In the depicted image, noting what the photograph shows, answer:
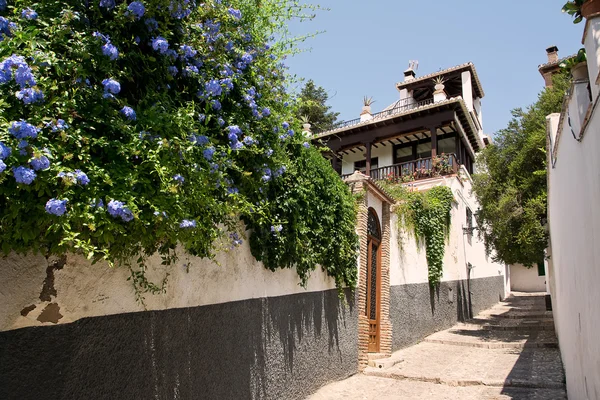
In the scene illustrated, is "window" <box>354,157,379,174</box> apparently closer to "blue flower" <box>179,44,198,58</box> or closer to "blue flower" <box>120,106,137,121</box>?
"blue flower" <box>179,44,198,58</box>

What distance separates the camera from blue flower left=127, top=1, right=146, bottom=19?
279cm

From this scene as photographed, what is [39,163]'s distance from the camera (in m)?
2.24

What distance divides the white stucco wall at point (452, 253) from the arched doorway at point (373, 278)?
1.69 feet

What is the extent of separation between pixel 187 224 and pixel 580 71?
334 cm

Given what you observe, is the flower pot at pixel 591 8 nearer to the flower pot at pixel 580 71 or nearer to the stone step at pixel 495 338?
the flower pot at pixel 580 71

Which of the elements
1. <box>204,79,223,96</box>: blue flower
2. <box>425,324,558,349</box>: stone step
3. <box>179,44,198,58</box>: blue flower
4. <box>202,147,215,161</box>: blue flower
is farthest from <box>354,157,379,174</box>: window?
<box>202,147,215,161</box>: blue flower

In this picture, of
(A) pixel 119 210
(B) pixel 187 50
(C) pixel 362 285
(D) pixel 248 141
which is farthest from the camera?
(C) pixel 362 285

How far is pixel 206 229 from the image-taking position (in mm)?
3340

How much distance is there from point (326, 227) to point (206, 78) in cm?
371

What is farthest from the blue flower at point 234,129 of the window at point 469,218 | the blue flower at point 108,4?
the window at point 469,218

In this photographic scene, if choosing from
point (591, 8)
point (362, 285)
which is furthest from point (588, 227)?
point (362, 285)

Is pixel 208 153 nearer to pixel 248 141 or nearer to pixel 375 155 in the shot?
pixel 248 141

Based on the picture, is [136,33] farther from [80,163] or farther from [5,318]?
[5,318]

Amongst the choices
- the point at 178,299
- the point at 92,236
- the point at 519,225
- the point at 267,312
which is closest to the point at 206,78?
the point at 92,236
